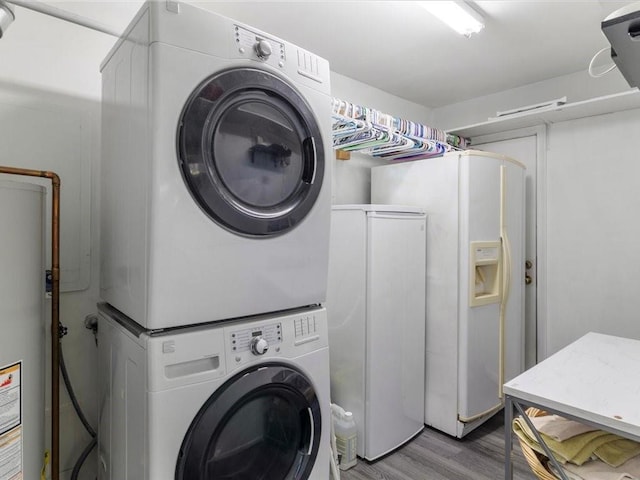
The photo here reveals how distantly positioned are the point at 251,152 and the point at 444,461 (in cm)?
232

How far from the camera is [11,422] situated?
1097 mm

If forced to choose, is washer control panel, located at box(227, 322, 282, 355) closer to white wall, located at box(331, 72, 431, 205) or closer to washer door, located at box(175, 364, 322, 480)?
washer door, located at box(175, 364, 322, 480)

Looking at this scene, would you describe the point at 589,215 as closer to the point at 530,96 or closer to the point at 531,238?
the point at 531,238

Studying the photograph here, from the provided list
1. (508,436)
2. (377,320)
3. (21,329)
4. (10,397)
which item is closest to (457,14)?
(377,320)

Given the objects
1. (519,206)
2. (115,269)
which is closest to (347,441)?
(115,269)

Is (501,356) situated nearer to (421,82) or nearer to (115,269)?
(421,82)

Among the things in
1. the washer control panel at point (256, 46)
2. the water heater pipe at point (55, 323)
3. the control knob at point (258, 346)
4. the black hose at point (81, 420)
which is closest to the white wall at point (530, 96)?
the washer control panel at point (256, 46)

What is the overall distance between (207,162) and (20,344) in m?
0.81

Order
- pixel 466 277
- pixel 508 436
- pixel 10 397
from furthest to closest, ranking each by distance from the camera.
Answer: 1. pixel 466 277
2. pixel 508 436
3. pixel 10 397

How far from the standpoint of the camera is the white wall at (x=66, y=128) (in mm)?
1541

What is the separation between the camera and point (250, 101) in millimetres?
1266

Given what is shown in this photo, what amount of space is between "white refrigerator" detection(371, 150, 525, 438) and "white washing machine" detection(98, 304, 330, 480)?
4.85ft

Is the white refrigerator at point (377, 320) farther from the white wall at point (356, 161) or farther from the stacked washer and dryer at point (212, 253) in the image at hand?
the stacked washer and dryer at point (212, 253)

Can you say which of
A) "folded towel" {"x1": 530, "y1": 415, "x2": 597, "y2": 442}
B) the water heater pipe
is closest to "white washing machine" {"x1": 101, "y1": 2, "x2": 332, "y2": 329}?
the water heater pipe
